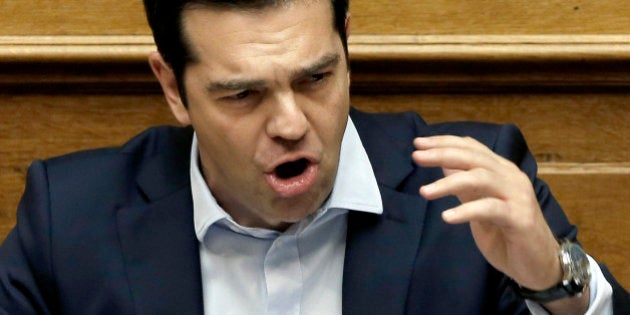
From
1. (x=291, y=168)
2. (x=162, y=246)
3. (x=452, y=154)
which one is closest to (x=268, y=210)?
(x=291, y=168)

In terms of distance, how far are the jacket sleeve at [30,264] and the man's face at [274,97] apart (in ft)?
0.81

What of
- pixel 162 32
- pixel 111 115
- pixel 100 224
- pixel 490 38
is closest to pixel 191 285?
pixel 100 224

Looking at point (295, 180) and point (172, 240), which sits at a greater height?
point (295, 180)

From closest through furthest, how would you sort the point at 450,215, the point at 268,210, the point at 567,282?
the point at 450,215
the point at 567,282
the point at 268,210

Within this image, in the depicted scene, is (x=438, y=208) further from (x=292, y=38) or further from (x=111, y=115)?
(x=111, y=115)

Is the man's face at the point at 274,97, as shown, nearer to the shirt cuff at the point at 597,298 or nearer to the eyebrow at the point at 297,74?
the eyebrow at the point at 297,74

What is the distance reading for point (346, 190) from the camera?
140cm

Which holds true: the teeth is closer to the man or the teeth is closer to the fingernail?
the man

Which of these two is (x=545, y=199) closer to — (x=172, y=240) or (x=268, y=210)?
(x=268, y=210)

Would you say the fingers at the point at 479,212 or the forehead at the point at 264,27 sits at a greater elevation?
the forehead at the point at 264,27

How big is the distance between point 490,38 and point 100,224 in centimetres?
60

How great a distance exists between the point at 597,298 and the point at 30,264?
2.17ft

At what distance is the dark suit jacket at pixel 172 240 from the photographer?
1.38 meters

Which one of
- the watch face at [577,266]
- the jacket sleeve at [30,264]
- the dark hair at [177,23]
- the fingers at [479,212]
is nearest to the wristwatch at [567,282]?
the watch face at [577,266]
